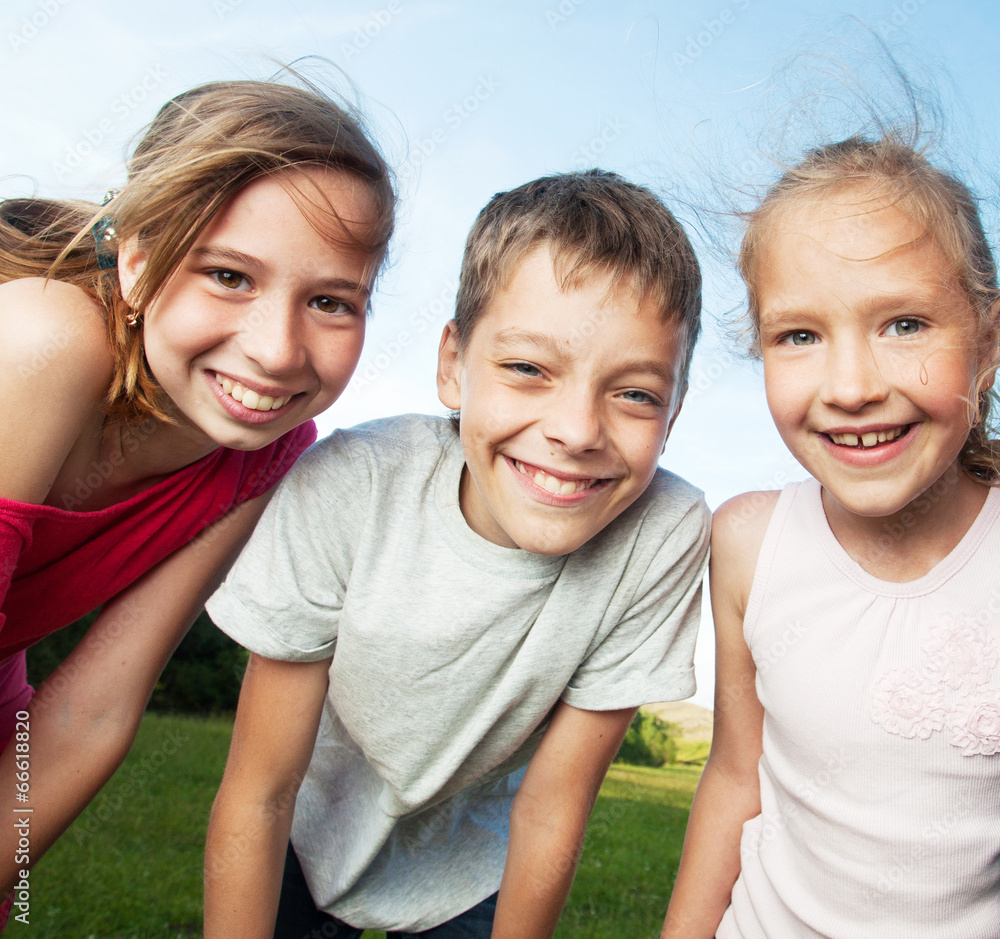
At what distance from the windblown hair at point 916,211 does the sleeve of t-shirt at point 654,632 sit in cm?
51

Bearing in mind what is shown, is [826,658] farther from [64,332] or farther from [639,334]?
[64,332]

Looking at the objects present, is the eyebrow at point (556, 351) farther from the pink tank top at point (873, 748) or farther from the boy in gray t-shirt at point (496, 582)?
the pink tank top at point (873, 748)

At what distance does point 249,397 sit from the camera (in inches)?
79.3

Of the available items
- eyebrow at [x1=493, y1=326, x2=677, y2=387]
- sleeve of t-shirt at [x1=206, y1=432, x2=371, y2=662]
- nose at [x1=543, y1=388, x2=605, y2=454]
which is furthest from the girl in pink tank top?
sleeve of t-shirt at [x1=206, y1=432, x2=371, y2=662]

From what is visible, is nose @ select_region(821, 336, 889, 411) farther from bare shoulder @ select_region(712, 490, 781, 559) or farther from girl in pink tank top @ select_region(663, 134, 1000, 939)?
bare shoulder @ select_region(712, 490, 781, 559)

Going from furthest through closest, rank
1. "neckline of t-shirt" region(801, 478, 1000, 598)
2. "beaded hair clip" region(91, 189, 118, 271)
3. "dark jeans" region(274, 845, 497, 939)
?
"dark jeans" region(274, 845, 497, 939) → "beaded hair clip" region(91, 189, 118, 271) → "neckline of t-shirt" region(801, 478, 1000, 598)

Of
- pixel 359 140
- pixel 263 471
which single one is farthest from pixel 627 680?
pixel 359 140

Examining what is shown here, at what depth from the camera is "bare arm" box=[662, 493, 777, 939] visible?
200cm

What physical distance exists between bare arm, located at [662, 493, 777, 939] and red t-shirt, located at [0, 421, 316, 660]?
1227mm

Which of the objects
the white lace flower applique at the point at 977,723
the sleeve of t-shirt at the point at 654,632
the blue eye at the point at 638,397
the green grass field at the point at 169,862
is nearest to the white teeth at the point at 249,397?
the blue eye at the point at 638,397

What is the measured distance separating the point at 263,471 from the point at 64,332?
0.64m

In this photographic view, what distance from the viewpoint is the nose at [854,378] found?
1678 mm

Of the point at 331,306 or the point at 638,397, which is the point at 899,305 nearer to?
the point at 638,397

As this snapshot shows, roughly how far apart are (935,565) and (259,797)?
5.31 feet
